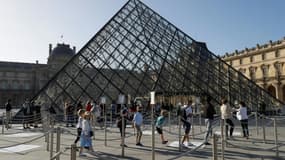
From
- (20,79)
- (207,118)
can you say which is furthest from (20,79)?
(207,118)

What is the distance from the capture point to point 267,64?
61781 mm

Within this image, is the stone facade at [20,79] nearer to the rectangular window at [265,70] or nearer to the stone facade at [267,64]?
the stone facade at [267,64]

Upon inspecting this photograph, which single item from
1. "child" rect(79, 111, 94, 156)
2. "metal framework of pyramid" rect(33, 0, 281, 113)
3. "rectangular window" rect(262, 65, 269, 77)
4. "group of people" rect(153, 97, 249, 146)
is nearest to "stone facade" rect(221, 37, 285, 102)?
"rectangular window" rect(262, 65, 269, 77)

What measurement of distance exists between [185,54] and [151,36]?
3.09 metres

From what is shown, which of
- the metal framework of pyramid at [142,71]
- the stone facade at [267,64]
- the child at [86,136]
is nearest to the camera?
the child at [86,136]

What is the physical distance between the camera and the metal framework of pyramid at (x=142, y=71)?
1997 centimetres

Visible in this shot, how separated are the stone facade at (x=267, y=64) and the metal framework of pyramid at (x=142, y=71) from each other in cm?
3897

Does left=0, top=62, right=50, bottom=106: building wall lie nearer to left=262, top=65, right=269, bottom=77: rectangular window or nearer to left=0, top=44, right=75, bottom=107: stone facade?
left=0, top=44, right=75, bottom=107: stone facade

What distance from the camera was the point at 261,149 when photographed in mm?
8297

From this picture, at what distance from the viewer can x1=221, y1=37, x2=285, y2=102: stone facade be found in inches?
2325

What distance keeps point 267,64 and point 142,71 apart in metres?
47.2

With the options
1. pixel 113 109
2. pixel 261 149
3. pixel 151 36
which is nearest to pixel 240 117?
pixel 261 149

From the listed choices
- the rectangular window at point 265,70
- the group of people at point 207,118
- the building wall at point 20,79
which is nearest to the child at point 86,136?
the group of people at point 207,118

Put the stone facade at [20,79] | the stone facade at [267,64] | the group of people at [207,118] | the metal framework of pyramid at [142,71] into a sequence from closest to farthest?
the group of people at [207,118] < the metal framework of pyramid at [142,71] < the stone facade at [267,64] < the stone facade at [20,79]
